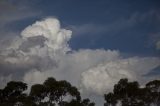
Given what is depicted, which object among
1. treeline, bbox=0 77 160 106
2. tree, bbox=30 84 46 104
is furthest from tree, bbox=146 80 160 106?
tree, bbox=30 84 46 104

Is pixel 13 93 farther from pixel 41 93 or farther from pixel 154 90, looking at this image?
pixel 154 90

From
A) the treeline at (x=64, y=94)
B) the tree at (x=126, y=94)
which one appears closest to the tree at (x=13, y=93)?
the treeline at (x=64, y=94)

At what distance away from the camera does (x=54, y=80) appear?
8788cm

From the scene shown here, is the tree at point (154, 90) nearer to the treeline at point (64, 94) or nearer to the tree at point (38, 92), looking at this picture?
the treeline at point (64, 94)

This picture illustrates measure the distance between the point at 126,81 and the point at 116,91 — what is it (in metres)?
4.29

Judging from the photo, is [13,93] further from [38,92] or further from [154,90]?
[154,90]

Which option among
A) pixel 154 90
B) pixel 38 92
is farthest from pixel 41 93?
pixel 154 90

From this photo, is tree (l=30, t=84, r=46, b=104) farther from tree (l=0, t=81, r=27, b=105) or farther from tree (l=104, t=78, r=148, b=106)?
tree (l=104, t=78, r=148, b=106)

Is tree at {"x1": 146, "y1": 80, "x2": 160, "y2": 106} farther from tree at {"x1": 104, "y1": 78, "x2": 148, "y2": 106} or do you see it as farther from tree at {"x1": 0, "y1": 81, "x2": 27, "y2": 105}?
tree at {"x1": 0, "y1": 81, "x2": 27, "y2": 105}

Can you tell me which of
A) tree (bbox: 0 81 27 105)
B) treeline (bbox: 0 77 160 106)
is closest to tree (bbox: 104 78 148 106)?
treeline (bbox: 0 77 160 106)

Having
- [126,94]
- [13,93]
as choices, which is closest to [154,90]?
[126,94]

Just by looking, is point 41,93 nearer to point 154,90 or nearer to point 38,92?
point 38,92

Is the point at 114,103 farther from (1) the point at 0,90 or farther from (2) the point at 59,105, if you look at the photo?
(1) the point at 0,90

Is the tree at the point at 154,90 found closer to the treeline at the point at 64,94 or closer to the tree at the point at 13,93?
the treeline at the point at 64,94
